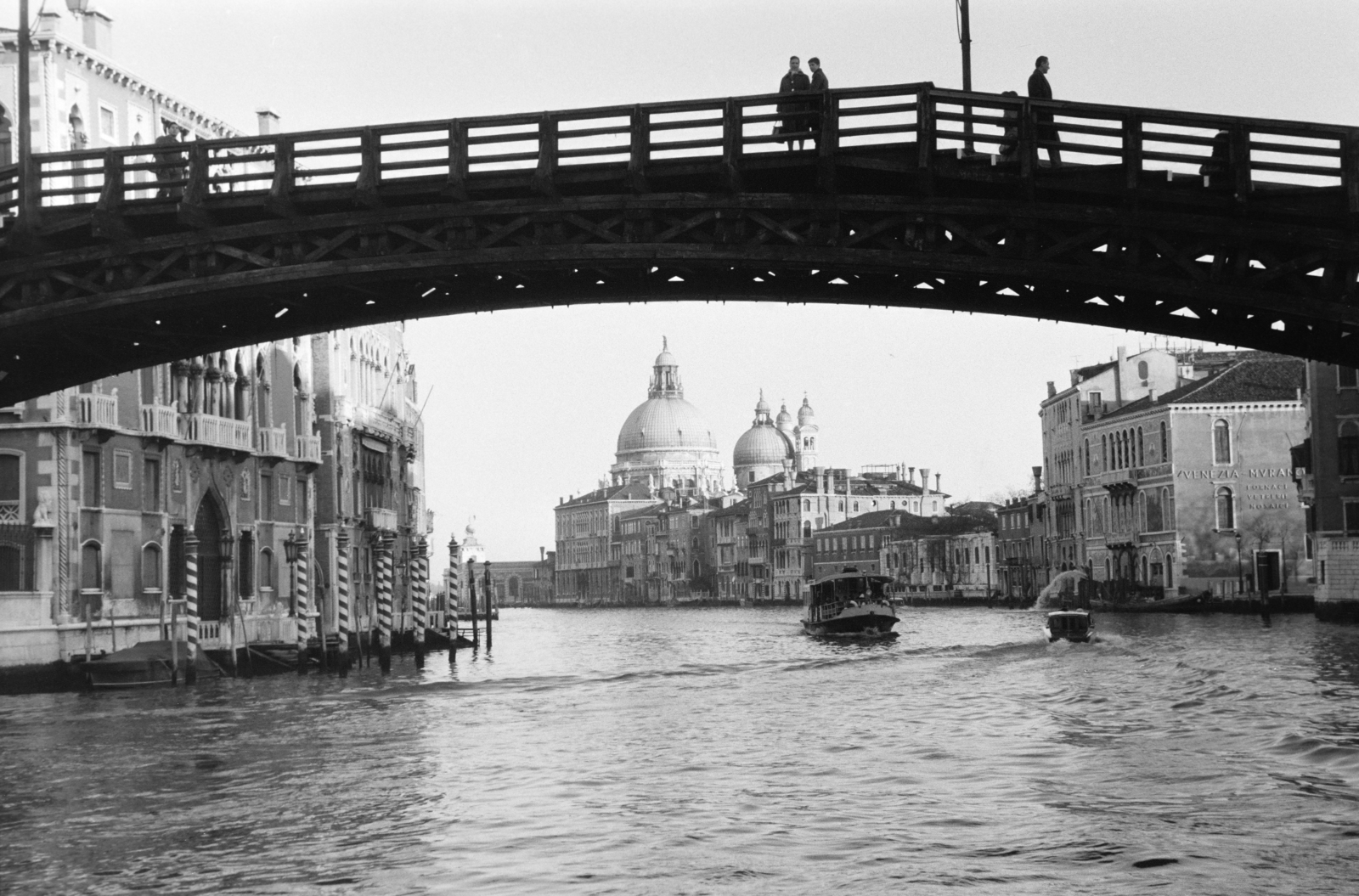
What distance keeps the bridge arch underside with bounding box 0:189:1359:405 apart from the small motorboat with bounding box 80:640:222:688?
12.2m

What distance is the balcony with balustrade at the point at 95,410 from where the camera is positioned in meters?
33.1

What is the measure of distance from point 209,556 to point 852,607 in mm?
25107

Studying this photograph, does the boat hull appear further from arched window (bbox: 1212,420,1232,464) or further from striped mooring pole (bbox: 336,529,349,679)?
arched window (bbox: 1212,420,1232,464)

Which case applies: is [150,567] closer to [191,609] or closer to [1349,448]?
[191,609]

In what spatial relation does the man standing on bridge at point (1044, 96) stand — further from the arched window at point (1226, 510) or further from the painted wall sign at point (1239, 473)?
the arched window at point (1226, 510)

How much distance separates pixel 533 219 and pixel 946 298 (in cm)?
391

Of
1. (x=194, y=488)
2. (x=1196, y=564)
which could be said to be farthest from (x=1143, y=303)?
(x=1196, y=564)

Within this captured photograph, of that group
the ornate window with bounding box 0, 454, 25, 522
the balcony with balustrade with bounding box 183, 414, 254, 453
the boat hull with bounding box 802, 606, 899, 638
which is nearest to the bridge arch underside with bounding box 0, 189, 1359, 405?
the ornate window with bounding box 0, 454, 25, 522

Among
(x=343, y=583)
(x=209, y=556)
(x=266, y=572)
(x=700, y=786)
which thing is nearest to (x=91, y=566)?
(x=209, y=556)

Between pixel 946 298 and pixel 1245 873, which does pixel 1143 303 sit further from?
pixel 1245 873

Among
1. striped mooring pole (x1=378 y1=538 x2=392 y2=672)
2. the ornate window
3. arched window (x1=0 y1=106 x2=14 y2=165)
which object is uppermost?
arched window (x1=0 y1=106 x2=14 y2=165)

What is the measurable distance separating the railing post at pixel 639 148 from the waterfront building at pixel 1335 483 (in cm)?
3899

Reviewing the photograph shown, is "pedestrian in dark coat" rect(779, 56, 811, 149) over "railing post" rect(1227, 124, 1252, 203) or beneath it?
over

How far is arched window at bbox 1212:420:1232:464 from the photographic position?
7881cm
